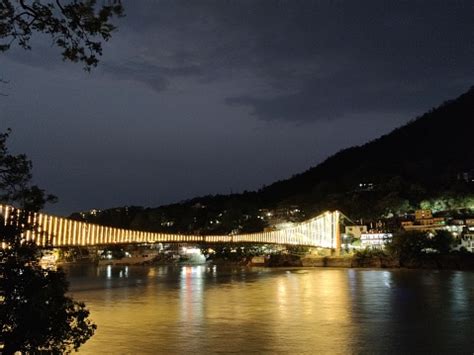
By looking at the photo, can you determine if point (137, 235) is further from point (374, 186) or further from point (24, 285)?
point (374, 186)

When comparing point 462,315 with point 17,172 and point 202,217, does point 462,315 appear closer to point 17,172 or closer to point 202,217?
point 17,172

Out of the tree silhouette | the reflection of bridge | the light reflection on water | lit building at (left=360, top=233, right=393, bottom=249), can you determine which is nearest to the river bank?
the reflection of bridge

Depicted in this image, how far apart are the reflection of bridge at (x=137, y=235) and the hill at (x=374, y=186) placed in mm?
17758

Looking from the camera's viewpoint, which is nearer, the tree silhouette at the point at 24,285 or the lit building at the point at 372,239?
the tree silhouette at the point at 24,285

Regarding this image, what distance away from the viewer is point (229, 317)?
16.1 m

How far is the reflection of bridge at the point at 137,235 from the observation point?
6.80 meters

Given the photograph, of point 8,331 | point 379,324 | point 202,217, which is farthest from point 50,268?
point 202,217

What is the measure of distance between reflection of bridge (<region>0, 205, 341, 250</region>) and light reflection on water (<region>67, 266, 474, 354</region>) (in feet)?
10.7

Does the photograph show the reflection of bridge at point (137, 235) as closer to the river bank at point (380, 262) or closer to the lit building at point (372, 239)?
the river bank at point (380, 262)

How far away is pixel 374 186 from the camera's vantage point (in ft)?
277

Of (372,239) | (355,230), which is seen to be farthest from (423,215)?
(355,230)

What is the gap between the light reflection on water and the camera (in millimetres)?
11422

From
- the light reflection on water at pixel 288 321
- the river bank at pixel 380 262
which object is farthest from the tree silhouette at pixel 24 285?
the river bank at pixel 380 262

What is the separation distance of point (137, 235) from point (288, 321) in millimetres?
23864
